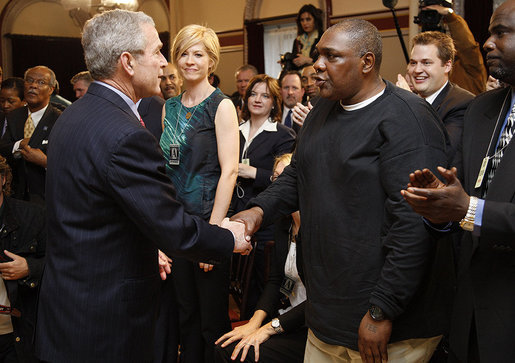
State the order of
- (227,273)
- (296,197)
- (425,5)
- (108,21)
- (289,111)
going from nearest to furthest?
1. (108,21)
2. (296,197)
3. (227,273)
4. (425,5)
5. (289,111)

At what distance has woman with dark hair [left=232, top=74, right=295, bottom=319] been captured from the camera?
9.72 ft

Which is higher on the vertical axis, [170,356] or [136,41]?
[136,41]

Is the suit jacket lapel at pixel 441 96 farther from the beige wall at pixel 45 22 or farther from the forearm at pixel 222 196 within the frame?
the beige wall at pixel 45 22

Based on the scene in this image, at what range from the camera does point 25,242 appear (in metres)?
2.72

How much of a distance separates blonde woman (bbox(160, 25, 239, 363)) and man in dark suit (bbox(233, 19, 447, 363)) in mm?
787

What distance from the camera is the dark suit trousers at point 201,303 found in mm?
2596

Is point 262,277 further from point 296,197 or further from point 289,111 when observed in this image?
point 289,111

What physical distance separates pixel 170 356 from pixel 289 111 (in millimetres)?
2281

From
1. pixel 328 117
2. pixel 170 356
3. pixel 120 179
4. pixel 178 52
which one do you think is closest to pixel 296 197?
pixel 328 117

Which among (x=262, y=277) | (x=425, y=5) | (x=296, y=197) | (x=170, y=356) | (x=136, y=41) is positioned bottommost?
(x=170, y=356)

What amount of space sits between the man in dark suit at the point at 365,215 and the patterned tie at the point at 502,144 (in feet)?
0.48

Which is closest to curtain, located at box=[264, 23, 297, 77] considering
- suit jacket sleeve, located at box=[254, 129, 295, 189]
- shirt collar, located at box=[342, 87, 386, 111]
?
suit jacket sleeve, located at box=[254, 129, 295, 189]

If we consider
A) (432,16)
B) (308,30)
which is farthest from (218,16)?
(432,16)

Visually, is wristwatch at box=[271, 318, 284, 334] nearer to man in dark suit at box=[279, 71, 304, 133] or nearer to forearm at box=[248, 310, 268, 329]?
forearm at box=[248, 310, 268, 329]
